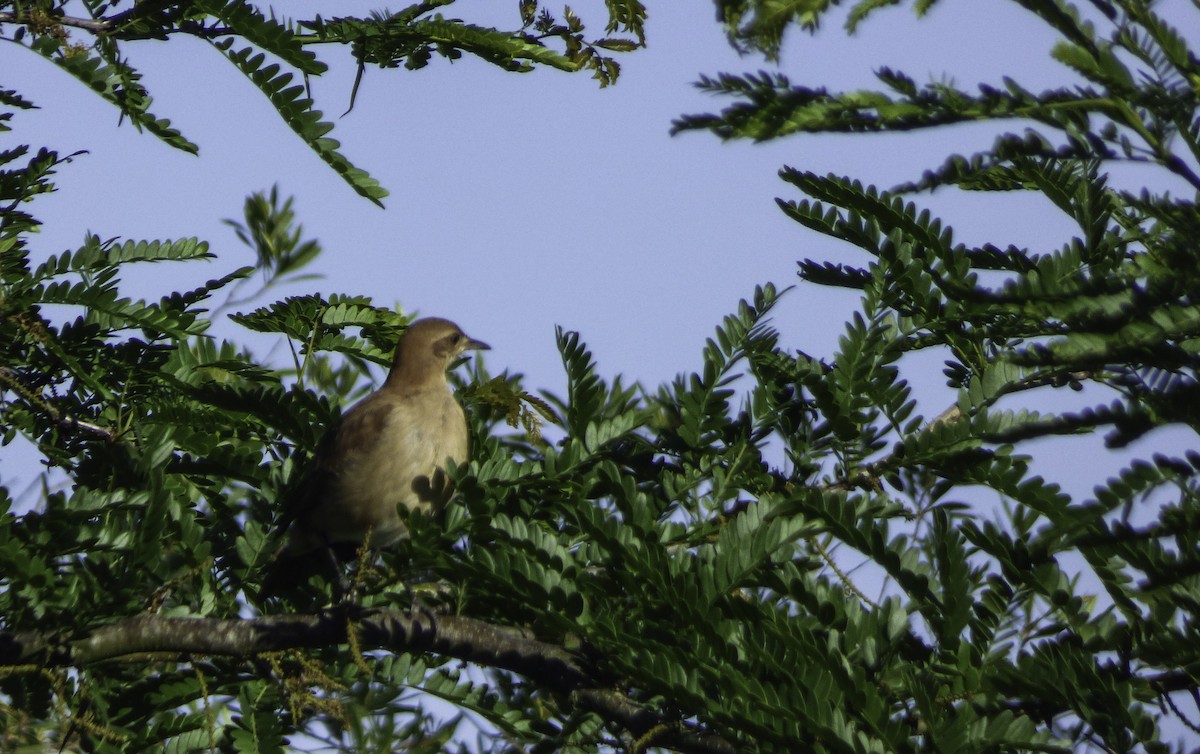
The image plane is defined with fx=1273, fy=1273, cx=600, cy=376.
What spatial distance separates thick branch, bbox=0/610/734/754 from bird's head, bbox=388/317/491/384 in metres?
2.15

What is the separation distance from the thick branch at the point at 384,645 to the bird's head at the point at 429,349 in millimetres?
2146

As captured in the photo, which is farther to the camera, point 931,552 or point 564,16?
point 564,16

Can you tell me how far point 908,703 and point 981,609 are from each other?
0.31 m

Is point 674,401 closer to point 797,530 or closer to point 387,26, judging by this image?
point 797,530

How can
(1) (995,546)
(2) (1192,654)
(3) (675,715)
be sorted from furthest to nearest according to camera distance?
(3) (675,715) < (1) (995,546) < (2) (1192,654)

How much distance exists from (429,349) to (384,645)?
3635mm

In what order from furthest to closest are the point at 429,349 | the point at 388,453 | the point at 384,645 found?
the point at 429,349
the point at 388,453
the point at 384,645

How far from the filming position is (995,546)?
126 inches

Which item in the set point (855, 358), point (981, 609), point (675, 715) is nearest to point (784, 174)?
point (855, 358)

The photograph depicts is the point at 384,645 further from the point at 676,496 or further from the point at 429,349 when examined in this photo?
the point at 429,349

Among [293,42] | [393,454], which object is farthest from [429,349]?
[293,42]

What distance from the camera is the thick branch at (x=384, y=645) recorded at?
Result: 3.41 meters

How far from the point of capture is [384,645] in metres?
3.78

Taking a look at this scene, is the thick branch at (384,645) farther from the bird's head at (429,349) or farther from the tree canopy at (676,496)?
the bird's head at (429,349)
